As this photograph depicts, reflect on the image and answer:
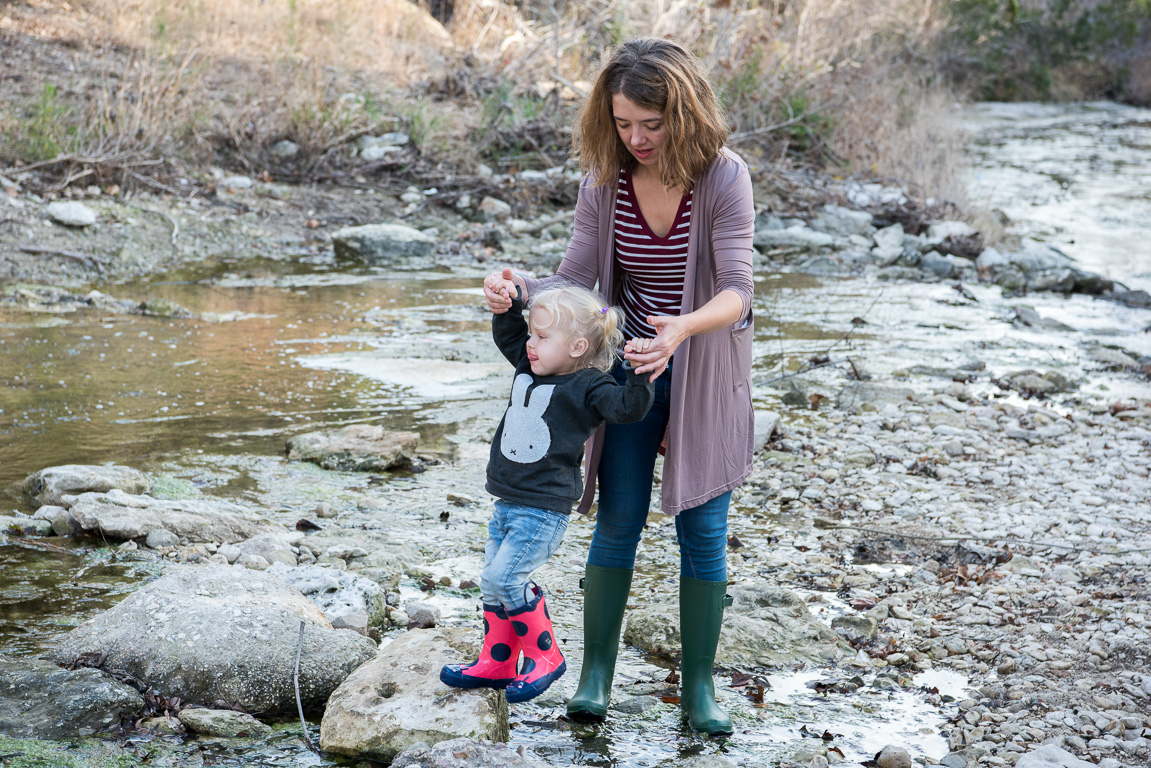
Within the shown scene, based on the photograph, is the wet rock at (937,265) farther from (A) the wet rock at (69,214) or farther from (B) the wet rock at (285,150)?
(A) the wet rock at (69,214)

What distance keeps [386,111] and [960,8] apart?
63.9 feet

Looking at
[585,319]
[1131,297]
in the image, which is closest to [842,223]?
[1131,297]

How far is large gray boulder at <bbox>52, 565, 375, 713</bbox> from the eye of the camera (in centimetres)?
318

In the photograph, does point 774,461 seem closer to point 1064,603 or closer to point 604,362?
point 1064,603

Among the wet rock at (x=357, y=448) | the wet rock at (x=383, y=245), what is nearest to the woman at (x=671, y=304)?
the wet rock at (x=357, y=448)

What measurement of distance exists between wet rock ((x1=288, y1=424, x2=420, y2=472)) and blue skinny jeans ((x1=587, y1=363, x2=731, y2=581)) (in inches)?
102

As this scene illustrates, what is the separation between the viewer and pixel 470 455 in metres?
5.93

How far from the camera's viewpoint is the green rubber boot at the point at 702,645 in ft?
10.6

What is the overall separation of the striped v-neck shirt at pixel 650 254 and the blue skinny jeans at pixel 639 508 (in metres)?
0.20

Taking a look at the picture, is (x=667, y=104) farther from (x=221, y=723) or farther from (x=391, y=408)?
(x=391, y=408)

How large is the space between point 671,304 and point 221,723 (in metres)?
1.73

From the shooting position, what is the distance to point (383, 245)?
11.6 metres

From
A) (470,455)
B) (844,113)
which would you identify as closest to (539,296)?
(470,455)

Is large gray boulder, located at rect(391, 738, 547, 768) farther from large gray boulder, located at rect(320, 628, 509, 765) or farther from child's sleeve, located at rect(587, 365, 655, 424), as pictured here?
child's sleeve, located at rect(587, 365, 655, 424)
